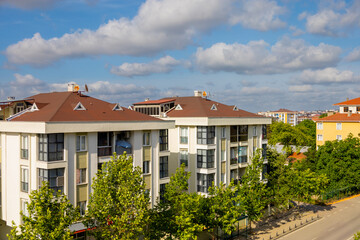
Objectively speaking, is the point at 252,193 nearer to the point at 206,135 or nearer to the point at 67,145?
the point at 206,135

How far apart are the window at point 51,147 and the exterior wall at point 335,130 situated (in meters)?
55.9

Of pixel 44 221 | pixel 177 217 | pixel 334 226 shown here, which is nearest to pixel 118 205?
pixel 44 221

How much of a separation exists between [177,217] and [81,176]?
843 centimetres

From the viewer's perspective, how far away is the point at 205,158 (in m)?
37.9

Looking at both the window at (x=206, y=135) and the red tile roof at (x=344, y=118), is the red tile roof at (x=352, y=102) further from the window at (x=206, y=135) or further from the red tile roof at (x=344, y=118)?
the window at (x=206, y=135)

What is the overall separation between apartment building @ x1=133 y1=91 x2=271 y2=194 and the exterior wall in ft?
92.2

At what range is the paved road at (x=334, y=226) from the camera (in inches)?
1400

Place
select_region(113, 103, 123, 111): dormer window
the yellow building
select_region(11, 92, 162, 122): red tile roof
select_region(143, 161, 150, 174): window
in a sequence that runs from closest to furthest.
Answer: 1. select_region(11, 92, 162, 122): red tile roof
2. select_region(143, 161, 150, 174): window
3. select_region(113, 103, 123, 111): dormer window
4. the yellow building

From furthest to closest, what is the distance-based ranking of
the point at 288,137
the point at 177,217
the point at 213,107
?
the point at 288,137 → the point at 213,107 → the point at 177,217

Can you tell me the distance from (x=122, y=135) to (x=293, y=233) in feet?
71.0

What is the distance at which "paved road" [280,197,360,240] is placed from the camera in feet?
117

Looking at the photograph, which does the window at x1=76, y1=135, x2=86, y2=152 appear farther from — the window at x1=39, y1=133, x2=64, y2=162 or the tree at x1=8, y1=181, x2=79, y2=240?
the tree at x1=8, y1=181, x2=79, y2=240

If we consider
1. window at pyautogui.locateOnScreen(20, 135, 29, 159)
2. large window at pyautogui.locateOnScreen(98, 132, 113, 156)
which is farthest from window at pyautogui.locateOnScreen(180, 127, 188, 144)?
window at pyautogui.locateOnScreen(20, 135, 29, 159)

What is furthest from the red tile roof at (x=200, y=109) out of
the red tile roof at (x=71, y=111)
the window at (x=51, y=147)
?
the window at (x=51, y=147)
